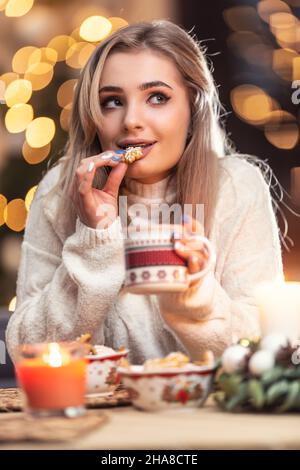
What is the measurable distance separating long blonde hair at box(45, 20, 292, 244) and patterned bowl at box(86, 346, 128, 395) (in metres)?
0.73

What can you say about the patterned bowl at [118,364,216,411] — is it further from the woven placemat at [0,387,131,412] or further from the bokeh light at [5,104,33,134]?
the bokeh light at [5,104,33,134]

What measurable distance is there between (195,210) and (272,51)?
1698 mm

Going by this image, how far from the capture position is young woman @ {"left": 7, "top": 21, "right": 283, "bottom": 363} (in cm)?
173

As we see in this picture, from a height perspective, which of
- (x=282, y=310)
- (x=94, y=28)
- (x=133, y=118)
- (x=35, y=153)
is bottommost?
(x=282, y=310)

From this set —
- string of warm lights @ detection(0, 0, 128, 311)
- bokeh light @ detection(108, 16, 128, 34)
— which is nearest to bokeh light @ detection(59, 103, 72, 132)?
string of warm lights @ detection(0, 0, 128, 311)

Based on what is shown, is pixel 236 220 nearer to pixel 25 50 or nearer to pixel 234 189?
pixel 234 189

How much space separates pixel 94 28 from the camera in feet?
11.3

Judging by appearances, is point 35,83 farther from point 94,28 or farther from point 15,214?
point 15,214

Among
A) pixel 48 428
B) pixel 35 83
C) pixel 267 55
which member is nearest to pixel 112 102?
pixel 48 428

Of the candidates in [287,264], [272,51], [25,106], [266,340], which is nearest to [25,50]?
[25,106]

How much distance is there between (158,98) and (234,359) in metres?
0.92

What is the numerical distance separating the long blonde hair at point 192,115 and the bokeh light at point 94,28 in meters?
1.40

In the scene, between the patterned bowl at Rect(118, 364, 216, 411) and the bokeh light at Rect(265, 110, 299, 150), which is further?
the bokeh light at Rect(265, 110, 299, 150)

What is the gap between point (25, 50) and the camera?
3.49 meters
